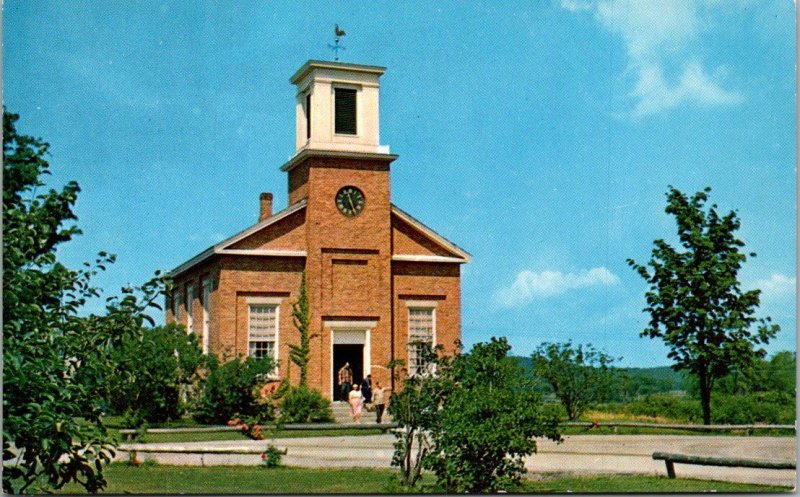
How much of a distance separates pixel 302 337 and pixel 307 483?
17287 mm

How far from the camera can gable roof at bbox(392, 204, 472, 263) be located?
34562 mm

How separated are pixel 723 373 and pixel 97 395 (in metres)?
19.8

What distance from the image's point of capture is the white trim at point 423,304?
3462 centimetres

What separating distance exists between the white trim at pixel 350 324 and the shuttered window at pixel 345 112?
242 inches

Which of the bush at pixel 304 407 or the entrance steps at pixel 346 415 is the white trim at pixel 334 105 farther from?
the entrance steps at pixel 346 415

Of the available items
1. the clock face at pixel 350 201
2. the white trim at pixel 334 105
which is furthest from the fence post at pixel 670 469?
the white trim at pixel 334 105

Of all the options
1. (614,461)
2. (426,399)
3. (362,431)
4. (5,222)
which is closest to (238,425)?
(362,431)

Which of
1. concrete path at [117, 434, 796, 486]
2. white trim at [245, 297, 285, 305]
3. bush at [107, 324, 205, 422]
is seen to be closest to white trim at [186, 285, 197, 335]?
white trim at [245, 297, 285, 305]

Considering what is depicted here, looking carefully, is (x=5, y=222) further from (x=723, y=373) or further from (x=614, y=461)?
(x=723, y=373)

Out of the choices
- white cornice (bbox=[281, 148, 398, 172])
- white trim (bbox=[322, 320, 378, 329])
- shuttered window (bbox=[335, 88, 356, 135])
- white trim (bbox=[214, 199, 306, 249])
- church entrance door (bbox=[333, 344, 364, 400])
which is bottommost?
church entrance door (bbox=[333, 344, 364, 400])

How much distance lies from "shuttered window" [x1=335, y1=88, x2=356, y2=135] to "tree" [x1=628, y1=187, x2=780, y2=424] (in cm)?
1187

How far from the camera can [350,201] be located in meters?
33.8

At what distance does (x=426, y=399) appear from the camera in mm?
13812

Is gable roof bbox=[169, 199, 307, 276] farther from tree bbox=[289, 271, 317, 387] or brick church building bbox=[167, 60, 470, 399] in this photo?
tree bbox=[289, 271, 317, 387]
